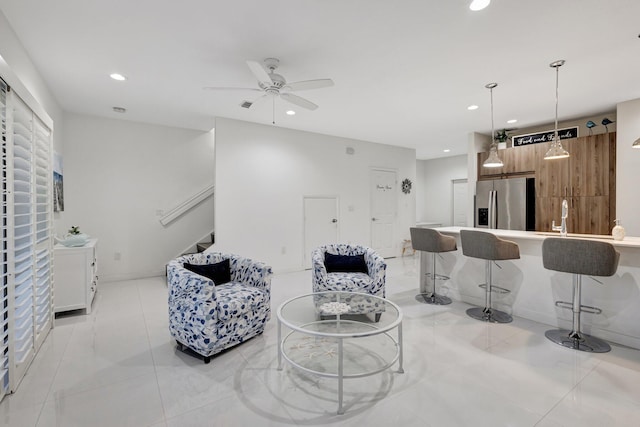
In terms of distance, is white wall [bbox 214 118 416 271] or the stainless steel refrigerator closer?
white wall [bbox 214 118 416 271]

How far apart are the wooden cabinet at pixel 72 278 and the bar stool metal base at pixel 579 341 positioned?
16.1ft

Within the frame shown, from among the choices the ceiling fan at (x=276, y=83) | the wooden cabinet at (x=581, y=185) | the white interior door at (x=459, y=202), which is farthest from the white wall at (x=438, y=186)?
the ceiling fan at (x=276, y=83)

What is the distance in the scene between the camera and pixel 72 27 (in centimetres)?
241

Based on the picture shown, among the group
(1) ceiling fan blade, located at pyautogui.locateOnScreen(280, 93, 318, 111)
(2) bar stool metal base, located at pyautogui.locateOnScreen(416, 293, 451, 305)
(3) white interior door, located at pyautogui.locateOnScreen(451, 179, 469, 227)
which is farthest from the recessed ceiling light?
(3) white interior door, located at pyautogui.locateOnScreen(451, 179, 469, 227)

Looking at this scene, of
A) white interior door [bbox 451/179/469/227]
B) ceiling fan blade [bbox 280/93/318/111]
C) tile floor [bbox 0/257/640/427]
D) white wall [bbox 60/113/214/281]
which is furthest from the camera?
white interior door [bbox 451/179/469/227]

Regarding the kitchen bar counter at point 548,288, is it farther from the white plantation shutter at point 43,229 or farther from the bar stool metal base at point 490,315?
the white plantation shutter at point 43,229

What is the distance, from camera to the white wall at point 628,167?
13.0 feet

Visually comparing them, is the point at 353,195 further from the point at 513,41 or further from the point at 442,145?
the point at 513,41

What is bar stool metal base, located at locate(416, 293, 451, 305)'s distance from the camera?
12.8 ft

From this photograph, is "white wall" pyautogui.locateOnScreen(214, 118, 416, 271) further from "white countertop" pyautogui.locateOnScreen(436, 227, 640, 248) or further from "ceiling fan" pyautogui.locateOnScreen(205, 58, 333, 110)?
"white countertop" pyautogui.locateOnScreen(436, 227, 640, 248)

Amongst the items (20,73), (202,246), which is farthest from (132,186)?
(20,73)

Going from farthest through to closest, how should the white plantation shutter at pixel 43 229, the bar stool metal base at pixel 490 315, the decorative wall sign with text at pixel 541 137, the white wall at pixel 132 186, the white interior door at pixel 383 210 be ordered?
the white interior door at pixel 383 210, the decorative wall sign with text at pixel 541 137, the white wall at pixel 132 186, the bar stool metal base at pixel 490 315, the white plantation shutter at pixel 43 229

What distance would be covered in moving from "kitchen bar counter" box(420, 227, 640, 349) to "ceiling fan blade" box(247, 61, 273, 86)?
2893mm

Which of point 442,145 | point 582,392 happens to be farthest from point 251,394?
point 442,145
